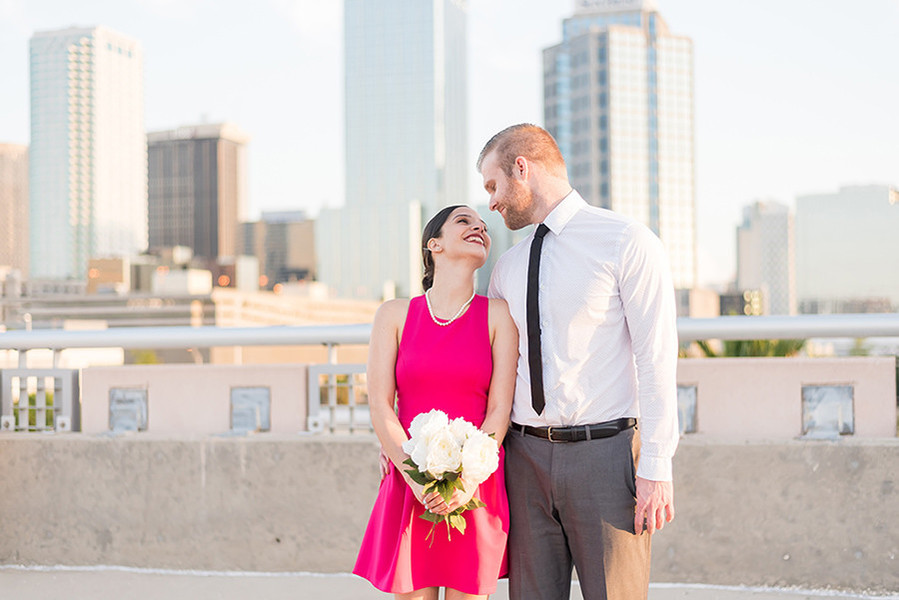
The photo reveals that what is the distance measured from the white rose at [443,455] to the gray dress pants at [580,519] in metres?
0.31

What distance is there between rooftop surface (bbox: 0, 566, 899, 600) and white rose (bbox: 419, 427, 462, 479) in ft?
5.54

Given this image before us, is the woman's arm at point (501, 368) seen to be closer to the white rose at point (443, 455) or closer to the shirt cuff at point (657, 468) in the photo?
the white rose at point (443, 455)

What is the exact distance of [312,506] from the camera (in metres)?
4.14

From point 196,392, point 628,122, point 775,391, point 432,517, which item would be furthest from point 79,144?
point 432,517

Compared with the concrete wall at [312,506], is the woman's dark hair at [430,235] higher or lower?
higher

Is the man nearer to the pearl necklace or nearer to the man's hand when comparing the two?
the man's hand

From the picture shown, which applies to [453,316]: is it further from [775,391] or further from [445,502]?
[775,391]

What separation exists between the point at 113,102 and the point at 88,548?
202429mm

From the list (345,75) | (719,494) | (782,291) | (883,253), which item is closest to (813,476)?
(719,494)

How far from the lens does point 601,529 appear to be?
8.57ft

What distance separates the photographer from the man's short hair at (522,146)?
2736 mm

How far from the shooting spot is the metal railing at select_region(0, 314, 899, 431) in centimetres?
371

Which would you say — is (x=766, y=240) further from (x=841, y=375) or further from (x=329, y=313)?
(x=841, y=375)

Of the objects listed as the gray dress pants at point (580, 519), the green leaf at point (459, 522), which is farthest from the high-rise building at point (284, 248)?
the green leaf at point (459, 522)
